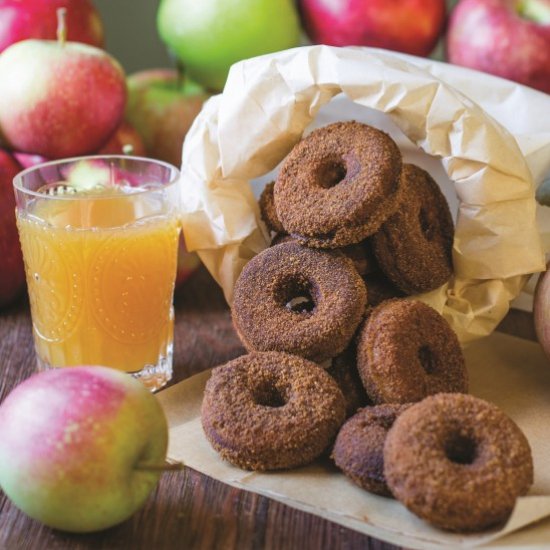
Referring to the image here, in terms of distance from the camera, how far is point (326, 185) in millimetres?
1176

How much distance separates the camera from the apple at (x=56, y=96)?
1.45m

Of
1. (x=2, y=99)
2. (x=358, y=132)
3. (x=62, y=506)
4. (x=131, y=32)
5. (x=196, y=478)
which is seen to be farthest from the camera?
(x=131, y=32)

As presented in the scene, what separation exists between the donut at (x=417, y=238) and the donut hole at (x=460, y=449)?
0.30 metres

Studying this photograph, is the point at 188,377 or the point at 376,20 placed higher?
the point at 376,20

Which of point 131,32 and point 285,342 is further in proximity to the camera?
point 131,32

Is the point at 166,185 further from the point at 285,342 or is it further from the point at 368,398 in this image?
the point at 368,398

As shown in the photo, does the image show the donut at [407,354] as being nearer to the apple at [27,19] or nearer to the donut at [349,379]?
the donut at [349,379]

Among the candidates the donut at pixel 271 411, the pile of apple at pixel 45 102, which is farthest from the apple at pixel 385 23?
the donut at pixel 271 411

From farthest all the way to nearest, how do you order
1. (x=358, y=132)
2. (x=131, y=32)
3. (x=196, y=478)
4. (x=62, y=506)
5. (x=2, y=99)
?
(x=131, y=32), (x=2, y=99), (x=358, y=132), (x=196, y=478), (x=62, y=506)

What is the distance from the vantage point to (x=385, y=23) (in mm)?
1535

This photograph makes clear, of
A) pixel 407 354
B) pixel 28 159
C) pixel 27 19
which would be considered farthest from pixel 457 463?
pixel 27 19

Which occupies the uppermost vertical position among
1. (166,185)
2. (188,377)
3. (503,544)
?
(166,185)

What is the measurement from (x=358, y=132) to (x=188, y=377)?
406 millimetres

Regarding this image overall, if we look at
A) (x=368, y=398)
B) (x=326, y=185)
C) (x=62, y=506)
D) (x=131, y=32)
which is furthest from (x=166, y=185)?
(x=131, y=32)
